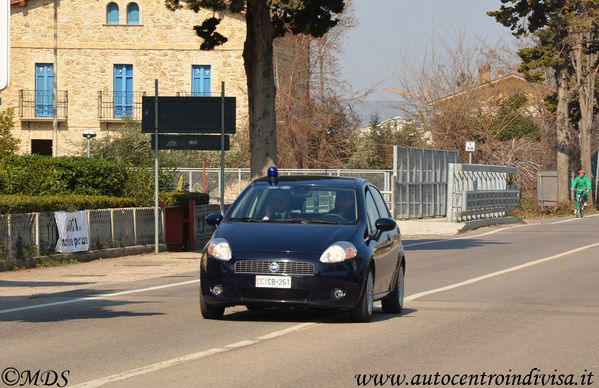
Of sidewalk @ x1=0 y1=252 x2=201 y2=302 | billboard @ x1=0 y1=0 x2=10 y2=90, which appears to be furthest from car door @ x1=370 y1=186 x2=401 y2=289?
sidewalk @ x1=0 y1=252 x2=201 y2=302

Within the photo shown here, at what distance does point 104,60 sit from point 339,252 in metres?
43.3

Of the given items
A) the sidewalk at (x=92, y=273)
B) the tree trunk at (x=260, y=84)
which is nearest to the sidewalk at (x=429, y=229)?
the tree trunk at (x=260, y=84)

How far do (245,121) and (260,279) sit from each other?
41.3m

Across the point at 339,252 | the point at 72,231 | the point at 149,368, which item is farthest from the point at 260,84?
the point at 149,368

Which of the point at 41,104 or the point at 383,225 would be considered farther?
the point at 41,104

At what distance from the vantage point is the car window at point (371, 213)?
1251cm

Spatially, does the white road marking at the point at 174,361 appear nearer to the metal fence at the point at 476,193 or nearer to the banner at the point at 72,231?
the banner at the point at 72,231

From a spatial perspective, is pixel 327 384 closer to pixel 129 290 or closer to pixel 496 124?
pixel 129 290

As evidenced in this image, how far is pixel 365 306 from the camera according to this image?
11789 millimetres

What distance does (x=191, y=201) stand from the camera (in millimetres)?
26828

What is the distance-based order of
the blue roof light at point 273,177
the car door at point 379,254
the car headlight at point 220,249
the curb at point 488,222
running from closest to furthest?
the car headlight at point 220,249 < the car door at point 379,254 < the blue roof light at point 273,177 < the curb at point 488,222

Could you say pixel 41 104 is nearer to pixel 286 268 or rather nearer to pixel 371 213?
pixel 371 213

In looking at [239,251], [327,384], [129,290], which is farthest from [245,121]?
[327,384]

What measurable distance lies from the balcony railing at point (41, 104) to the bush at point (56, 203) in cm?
2919
